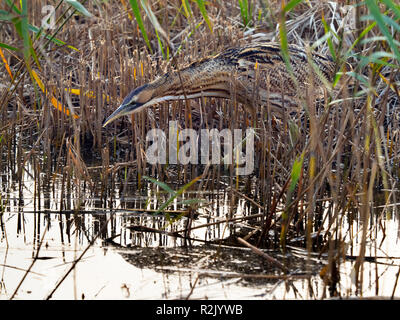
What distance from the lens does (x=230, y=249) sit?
274cm

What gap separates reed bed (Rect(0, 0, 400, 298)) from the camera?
2385 millimetres

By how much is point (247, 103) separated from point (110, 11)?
6.19 feet

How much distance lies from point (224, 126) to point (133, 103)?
0.71 metres

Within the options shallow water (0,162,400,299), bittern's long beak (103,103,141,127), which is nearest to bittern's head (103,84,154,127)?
bittern's long beak (103,103,141,127)

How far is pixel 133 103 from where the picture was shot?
12.5 feet

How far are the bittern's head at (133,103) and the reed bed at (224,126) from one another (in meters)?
0.11

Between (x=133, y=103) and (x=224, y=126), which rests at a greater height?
(x=133, y=103)

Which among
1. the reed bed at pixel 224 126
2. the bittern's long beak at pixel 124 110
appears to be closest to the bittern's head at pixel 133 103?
the bittern's long beak at pixel 124 110

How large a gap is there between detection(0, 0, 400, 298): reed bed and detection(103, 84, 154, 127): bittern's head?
0.11 metres

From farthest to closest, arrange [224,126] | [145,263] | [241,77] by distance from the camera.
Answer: [224,126]
[241,77]
[145,263]
